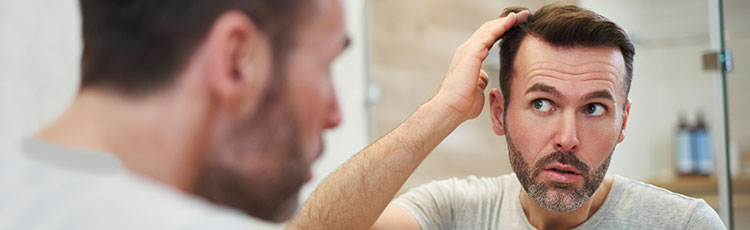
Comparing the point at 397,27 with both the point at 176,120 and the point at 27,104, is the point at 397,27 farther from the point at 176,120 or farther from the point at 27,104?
the point at 176,120

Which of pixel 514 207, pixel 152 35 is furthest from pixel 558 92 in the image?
pixel 152 35

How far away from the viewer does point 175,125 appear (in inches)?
13.6

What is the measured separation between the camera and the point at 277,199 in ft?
1.23

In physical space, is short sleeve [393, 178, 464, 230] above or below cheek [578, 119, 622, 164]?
below

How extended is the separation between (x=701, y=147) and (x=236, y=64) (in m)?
2.45

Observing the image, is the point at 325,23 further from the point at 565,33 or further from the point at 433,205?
the point at 433,205

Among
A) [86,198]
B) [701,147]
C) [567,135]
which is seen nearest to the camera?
[86,198]

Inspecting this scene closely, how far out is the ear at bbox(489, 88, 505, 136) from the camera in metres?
1.04

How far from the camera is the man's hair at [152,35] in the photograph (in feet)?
1.16

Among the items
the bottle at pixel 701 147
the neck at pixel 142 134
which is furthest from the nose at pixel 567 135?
the bottle at pixel 701 147

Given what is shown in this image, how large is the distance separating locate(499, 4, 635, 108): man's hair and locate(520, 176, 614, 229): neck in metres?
0.17

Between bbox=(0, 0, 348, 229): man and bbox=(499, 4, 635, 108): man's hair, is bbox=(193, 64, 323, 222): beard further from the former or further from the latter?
bbox=(499, 4, 635, 108): man's hair

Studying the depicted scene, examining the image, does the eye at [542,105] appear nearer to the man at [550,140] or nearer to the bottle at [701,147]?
the man at [550,140]

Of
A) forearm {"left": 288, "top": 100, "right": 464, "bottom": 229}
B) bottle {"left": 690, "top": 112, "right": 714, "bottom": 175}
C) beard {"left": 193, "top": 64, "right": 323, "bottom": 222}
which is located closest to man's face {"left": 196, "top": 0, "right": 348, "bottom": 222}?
beard {"left": 193, "top": 64, "right": 323, "bottom": 222}
